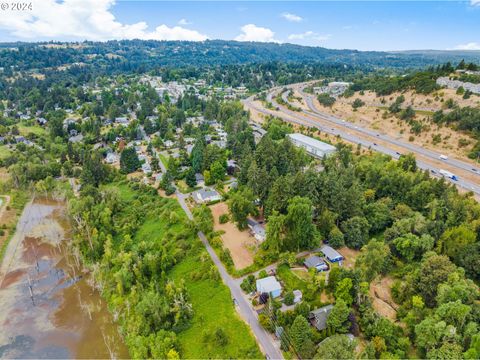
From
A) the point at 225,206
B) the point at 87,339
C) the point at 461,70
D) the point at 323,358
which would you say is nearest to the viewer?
the point at 323,358

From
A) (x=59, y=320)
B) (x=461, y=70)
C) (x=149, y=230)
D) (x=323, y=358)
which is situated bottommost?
(x=59, y=320)

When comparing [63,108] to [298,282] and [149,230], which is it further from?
[298,282]

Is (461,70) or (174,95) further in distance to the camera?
(174,95)

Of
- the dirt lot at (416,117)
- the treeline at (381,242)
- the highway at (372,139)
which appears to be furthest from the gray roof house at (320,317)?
the dirt lot at (416,117)

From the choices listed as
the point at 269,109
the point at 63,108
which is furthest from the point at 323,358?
the point at 63,108

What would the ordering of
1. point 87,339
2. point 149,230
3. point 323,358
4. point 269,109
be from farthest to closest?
point 269,109 < point 149,230 < point 87,339 < point 323,358

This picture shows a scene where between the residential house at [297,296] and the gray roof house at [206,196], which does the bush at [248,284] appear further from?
the gray roof house at [206,196]

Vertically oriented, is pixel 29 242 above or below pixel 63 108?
below
